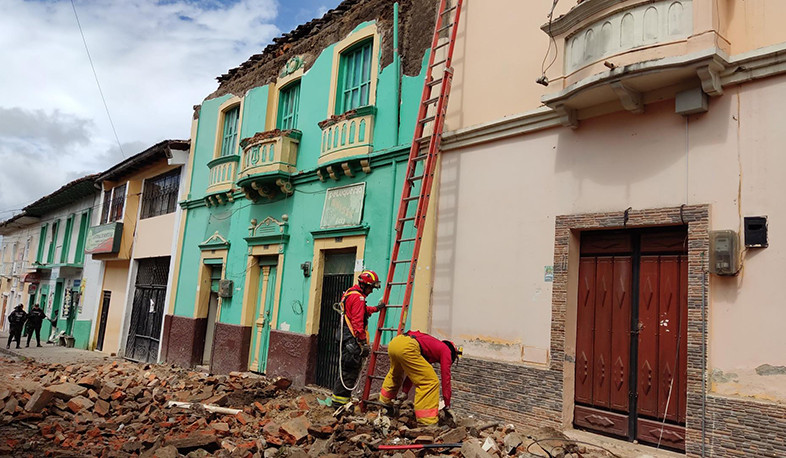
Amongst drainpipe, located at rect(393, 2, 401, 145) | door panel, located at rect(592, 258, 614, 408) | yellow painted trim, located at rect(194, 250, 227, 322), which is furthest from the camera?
yellow painted trim, located at rect(194, 250, 227, 322)

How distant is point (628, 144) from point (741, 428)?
3.27m

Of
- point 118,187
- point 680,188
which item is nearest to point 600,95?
point 680,188

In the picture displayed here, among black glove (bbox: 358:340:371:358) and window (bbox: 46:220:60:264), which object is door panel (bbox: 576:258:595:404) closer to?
black glove (bbox: 358:340:371:358)

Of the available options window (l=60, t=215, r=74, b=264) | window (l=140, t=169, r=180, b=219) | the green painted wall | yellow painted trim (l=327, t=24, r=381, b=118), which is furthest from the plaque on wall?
window (l=60, t=215, r=74, b=264)

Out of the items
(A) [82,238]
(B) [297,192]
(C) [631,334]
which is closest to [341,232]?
(B) [297,192]

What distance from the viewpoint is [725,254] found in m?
6.06

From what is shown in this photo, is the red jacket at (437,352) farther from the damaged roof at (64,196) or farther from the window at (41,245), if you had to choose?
the window at (41,245)

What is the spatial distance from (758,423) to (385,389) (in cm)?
404

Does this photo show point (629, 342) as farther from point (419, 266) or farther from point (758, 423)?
point (419, 266)

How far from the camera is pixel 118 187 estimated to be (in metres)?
21.1

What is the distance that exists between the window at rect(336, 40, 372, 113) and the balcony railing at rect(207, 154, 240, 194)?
3962 mm

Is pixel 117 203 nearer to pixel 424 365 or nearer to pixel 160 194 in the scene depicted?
pixel 160 194

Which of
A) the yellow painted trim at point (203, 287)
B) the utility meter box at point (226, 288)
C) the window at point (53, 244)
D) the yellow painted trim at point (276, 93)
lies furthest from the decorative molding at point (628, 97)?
the window at point (53, 244)

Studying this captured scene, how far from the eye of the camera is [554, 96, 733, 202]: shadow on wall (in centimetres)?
668
